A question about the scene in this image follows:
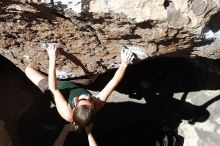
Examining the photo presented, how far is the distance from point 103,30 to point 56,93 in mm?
757

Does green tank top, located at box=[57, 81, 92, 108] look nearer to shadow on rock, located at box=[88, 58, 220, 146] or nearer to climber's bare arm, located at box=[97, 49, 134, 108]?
climber's bare arm, located at box=[97, 49, 134, 108]

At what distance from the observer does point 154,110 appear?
468 centimetres

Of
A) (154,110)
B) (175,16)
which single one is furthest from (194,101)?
(175,16)

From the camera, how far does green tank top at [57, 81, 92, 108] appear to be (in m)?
3.69

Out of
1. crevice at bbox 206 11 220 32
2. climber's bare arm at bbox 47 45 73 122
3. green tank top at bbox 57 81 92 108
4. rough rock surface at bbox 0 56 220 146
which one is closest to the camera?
crevice at bbox 206 11 220 32

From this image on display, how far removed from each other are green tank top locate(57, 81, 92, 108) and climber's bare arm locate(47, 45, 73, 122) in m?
0.10

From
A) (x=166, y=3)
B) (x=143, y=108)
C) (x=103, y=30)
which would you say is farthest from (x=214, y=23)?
(x=143, y=108)

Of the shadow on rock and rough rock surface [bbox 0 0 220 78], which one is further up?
rough rock surface [bbox 0 0 220 78]

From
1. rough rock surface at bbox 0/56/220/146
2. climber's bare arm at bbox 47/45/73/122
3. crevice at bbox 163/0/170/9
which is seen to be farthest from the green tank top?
crevice at bbox 163/0/170/9

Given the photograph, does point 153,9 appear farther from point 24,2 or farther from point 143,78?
point 143,78

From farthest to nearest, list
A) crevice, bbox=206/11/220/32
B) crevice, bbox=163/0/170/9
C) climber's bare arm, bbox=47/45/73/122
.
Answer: climber's bare arm, bbox=47/45/73/122, crevice, bbox=206/11/220/32, crevice, bbox=163/0/170/9

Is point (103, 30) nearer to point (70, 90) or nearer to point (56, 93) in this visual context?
point (56, 93)

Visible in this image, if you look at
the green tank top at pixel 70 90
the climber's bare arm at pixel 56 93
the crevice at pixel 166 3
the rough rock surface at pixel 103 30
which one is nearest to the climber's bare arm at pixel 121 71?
the rough rock surface at pixel 103 30

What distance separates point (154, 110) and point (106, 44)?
1502mm
